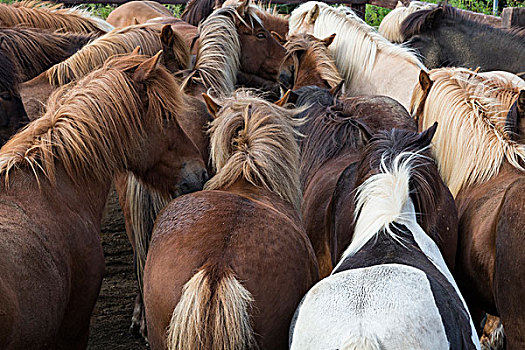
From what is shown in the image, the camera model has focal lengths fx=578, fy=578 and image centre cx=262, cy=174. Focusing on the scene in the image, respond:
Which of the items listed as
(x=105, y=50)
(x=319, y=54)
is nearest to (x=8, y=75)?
(x=105, y=50)

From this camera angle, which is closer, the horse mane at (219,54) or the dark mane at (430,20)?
the horse mane at (219,54)

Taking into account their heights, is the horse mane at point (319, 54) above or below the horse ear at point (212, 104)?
below

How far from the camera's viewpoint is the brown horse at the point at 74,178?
2328mm

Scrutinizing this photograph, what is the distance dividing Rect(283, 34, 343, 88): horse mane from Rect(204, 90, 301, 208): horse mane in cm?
236

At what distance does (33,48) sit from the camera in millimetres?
4922

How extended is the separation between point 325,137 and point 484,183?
1.03 meters

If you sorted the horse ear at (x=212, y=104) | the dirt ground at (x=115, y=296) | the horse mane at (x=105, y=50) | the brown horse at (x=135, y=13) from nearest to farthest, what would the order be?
1. the horse ear at (x=212, y=104)
2. the horse mane at (x=105, y=50)
3. the dirt ground at (x=115, y=296)
4. the brown horse at (x=135, y=13)

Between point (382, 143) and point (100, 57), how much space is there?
264 centimetres

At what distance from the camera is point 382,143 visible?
2824 millimetres

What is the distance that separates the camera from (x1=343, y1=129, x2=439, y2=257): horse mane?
94.3 inches

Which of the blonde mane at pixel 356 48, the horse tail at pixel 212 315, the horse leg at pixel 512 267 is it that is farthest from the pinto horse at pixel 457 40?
the horse tail at pixel 212 315

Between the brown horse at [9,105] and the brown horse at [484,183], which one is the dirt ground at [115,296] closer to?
the brown horse at [9,105]

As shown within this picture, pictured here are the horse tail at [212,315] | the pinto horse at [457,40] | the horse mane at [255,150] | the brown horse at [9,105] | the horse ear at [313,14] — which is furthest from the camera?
the horse ear at [313,14]

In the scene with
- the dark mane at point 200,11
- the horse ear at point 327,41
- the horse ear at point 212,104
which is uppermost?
the horse ear at point 212,104
